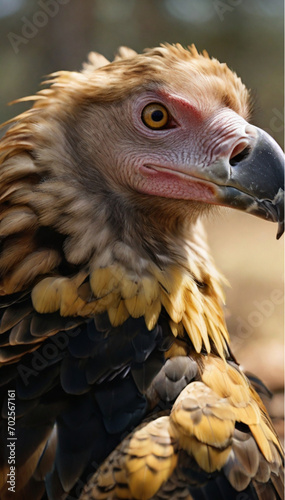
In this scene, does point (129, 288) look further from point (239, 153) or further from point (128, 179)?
point (239, 153)

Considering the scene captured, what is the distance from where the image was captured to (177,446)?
2383 mm

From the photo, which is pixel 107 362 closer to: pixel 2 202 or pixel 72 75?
pixel 2 202

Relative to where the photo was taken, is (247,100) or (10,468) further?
(247,100)

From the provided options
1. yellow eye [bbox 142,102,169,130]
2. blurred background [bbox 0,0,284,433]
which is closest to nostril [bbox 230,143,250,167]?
yellow eye [bbox 142,102,169,130]

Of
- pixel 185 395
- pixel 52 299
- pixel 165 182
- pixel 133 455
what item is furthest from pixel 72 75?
pixel 133 455

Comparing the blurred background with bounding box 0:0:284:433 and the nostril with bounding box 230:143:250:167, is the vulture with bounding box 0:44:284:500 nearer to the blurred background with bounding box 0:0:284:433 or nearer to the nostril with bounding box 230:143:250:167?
the nostril with bounding box 230:143:250:167

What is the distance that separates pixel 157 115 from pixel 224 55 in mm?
11830

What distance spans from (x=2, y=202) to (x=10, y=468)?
1347mm

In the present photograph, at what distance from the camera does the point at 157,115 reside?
9.87ft

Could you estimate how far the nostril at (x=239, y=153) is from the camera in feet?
9.21

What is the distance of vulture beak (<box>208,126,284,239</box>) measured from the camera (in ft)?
8.93

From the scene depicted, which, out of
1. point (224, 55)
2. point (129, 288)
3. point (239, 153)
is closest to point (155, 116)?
point (239, 153)

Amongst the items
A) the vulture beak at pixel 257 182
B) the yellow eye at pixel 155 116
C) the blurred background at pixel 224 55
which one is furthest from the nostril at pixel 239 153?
the blurred background at pixel 224 55

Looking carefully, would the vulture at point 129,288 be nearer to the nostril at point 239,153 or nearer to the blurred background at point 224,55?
the nostril at point 239,153
